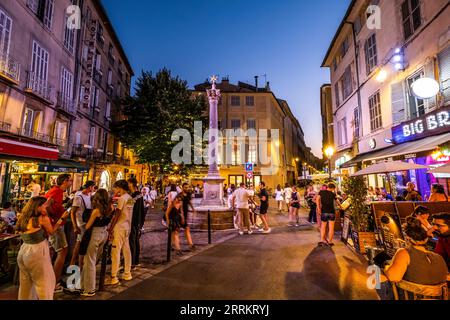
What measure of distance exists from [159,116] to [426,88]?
19.2 meters

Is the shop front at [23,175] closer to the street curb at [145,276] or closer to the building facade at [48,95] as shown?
the building facade at [48,95]

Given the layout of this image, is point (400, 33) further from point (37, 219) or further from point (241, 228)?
point (37, 219)

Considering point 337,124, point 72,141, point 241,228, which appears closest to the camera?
point 241,228

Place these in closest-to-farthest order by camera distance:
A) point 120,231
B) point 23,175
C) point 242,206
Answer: point 120,231 < point 242,206 < point 23,175

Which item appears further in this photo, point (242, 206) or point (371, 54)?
point (371, 54)

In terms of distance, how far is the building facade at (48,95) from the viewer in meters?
10.9

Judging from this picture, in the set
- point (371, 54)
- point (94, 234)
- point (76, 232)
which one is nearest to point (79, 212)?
point (76, 232)

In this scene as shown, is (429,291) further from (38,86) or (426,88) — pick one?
(38,86)

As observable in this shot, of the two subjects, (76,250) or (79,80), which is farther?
(79,80)

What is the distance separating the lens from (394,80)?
1129cm

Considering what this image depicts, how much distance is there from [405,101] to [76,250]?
13360 mm

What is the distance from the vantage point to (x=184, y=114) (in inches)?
904
